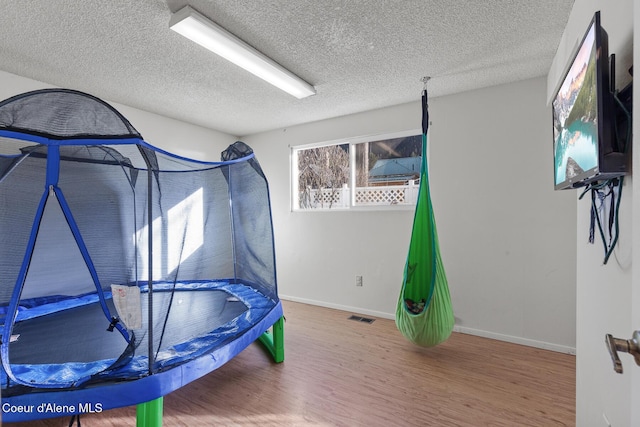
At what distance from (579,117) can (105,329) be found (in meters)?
2.92

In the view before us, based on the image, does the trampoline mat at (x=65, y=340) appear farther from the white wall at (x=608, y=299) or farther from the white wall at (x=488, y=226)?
the white wall at (x=488, y=226)

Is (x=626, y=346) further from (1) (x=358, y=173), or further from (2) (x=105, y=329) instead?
(1) (x=358, y=173)

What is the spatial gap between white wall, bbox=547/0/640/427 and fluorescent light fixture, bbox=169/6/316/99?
191 centimetres

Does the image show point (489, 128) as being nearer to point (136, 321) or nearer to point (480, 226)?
point (480, 226)

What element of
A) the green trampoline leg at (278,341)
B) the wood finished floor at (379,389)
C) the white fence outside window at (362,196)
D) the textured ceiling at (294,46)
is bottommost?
the wood finished floor at (379,389)

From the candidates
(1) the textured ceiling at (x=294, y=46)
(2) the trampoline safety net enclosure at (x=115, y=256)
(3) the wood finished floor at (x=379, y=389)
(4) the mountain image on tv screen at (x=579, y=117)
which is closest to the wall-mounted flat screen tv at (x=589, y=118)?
(4) the mountain image on tv screen at (x=579, y=117)

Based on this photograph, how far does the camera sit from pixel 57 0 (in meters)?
1.65

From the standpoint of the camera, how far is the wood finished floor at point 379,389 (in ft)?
5.62

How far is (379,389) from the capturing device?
1994mm

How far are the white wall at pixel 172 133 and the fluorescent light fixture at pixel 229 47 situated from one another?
188cm

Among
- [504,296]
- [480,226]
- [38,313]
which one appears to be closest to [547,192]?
[480,226]

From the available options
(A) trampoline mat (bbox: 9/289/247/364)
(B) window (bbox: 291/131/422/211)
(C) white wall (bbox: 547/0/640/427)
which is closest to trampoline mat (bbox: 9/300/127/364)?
(A) trampoline mat (bbox: 9/289/247/364)

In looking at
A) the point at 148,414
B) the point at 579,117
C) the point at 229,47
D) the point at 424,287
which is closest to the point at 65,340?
the point at 148,414

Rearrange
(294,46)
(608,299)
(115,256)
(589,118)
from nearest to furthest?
(589,118)
(608,299)
(115,256)
(294,46)
